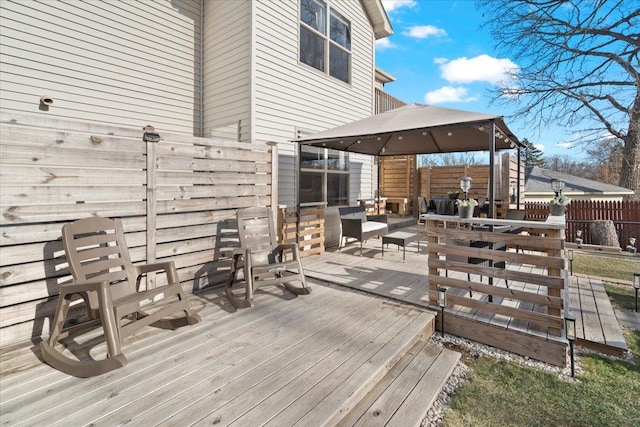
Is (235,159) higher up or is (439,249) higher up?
(235,159)

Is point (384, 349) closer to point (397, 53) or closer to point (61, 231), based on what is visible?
point (61, 231)

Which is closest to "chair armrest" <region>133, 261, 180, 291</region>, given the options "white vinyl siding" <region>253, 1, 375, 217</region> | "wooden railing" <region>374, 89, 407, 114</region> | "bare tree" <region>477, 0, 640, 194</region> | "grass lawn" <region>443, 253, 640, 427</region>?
"grass lawn" <region>443, 253, 640, 427</region>

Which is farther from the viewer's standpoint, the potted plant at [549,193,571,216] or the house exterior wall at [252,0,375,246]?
the house exterior wall at [252,0,375,246]

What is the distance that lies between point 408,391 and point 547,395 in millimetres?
1068

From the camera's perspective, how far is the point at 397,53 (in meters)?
16.4

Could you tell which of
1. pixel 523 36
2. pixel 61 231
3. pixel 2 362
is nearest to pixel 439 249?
pixel 61 231

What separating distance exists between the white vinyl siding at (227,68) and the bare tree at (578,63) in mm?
12118

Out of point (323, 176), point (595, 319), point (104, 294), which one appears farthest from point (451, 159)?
point (104, 294)

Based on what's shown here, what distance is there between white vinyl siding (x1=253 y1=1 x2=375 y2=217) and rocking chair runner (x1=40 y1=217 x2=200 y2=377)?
3480mm

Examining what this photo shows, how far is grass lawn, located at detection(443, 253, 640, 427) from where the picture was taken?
205 centimetres

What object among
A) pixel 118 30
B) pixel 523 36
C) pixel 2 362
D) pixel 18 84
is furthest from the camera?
pixel 523 36

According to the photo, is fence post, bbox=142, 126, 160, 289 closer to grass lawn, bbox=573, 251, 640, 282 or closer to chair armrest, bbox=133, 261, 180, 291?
chair armrest, bbox=133, 261, 180, 291

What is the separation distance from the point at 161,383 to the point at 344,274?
297 centimetres

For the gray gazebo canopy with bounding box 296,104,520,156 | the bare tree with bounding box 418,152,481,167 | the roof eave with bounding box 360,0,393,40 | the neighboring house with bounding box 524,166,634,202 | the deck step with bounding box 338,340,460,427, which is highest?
the roof eave with bounding box 360,0,393,40
